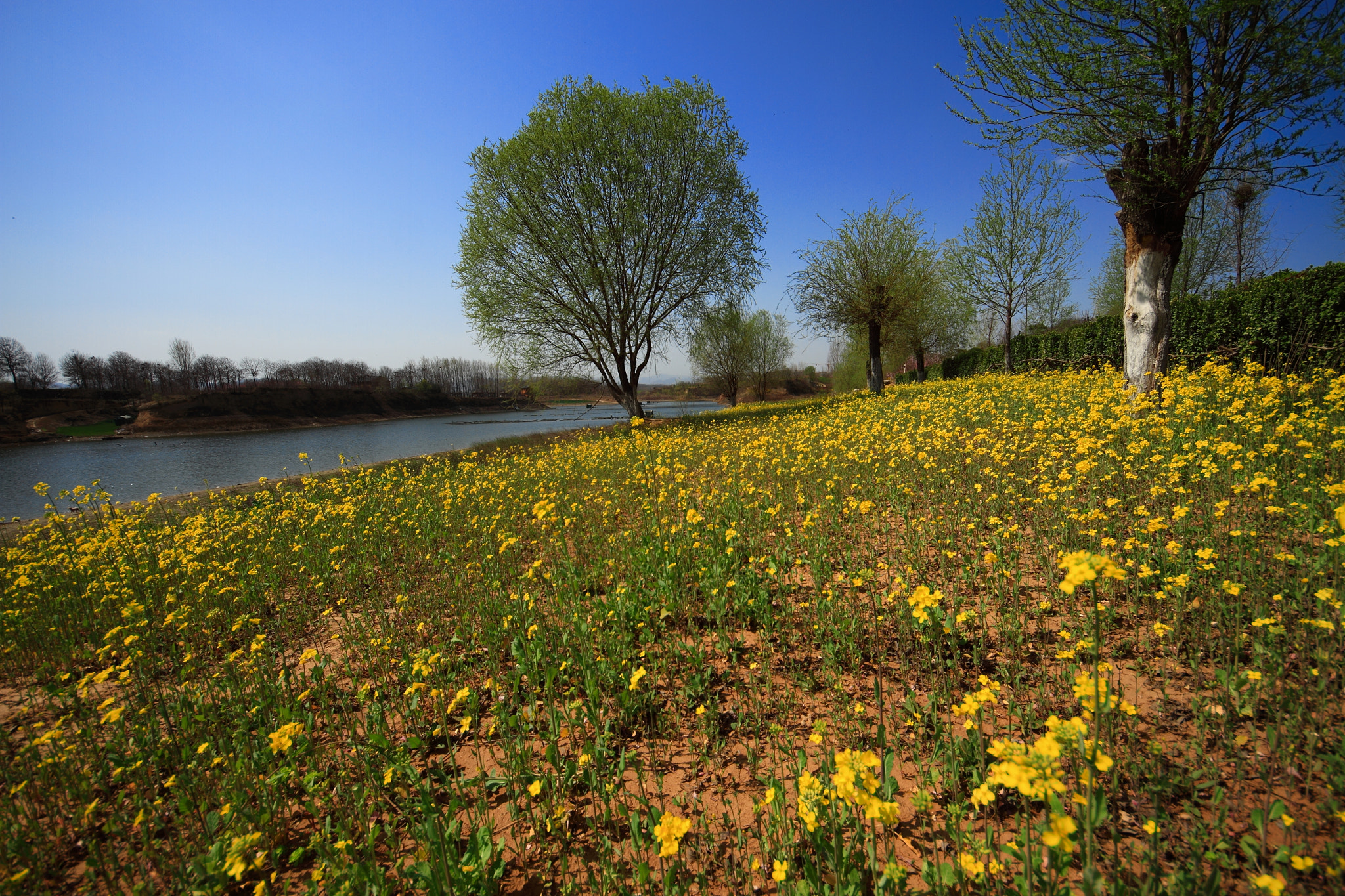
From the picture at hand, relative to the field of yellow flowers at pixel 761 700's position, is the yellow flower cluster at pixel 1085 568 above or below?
above

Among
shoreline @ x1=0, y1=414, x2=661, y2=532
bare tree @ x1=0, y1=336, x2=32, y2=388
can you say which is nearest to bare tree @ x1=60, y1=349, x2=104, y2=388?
bare tree @ x1=0, y1=336, x2=32, y2=388

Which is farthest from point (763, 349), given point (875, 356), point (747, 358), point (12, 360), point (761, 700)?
point (12, 360)

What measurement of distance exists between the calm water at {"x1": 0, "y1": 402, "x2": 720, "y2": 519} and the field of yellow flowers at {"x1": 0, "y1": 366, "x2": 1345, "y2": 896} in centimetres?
1452

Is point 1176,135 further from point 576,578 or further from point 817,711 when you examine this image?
point 576,578

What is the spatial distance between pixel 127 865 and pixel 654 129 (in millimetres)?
21542

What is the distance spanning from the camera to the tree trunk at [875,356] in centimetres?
2280

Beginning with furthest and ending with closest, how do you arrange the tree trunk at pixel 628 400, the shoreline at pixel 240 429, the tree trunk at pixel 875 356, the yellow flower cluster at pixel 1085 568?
the shoreline at pixel 240 429 → the tree trunk at pixel 875 356 → the tree trunk at pixel 628 400 → the yellow flower cluster at pixel 1085 568

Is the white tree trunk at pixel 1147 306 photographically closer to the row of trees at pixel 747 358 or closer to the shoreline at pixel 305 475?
the shoreline at pixel 305 475

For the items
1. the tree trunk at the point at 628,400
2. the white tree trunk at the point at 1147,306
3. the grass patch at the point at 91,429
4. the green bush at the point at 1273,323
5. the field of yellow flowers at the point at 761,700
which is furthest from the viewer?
the grass patch at the point at 91,429

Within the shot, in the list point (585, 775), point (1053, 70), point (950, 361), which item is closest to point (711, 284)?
point (1053, 70)

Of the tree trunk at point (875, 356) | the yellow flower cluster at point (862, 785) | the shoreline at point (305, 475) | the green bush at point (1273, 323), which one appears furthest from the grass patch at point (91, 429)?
the green bush at point (1273, 323)

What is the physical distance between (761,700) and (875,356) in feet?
76.9

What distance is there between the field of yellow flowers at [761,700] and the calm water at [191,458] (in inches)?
571

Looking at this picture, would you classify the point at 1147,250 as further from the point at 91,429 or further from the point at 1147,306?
the point at 91,429
